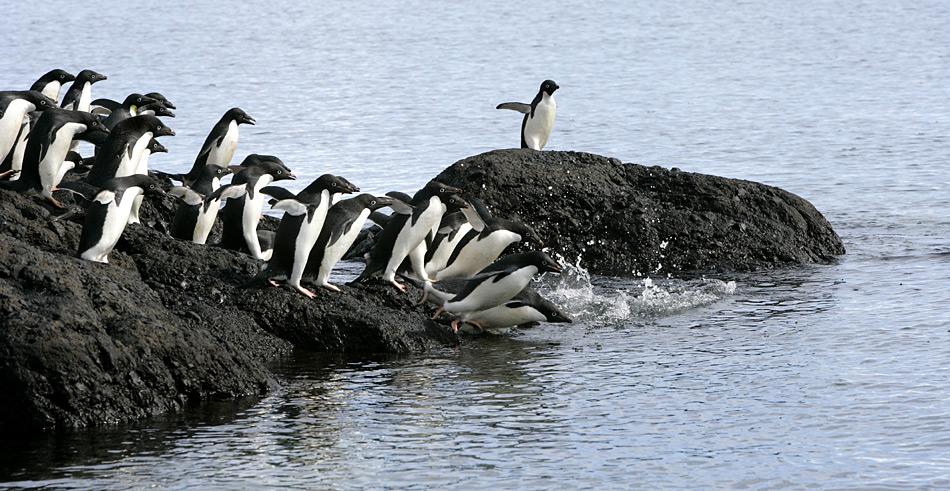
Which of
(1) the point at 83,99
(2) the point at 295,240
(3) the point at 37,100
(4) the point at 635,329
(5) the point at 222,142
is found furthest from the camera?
(1) the point at 83,99

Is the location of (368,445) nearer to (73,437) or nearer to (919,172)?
(73,437)

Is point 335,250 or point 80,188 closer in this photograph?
point 335,250

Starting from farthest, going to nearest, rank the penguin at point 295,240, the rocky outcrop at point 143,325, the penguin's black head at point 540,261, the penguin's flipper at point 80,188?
the penguin's flipper at point 80,188 < the penguin's black head at point 540,261 < the penguin at point 295,240 < the rocky outcrop at point 143,325

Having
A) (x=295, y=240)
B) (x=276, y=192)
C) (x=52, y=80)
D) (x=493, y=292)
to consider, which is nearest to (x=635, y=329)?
(x=493, y=292)

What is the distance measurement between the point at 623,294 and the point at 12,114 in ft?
18.1

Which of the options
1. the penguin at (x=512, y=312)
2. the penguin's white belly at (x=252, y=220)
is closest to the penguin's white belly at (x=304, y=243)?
the penguin at (x=512, y=312)

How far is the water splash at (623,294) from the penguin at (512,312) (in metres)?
0.68

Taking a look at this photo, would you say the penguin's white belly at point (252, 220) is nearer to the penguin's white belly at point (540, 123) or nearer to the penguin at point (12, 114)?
the penguin at point (12, 114)

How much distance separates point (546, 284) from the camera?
44.8ft

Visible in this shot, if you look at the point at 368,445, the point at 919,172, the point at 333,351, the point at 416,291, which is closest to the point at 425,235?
the point at 416,291

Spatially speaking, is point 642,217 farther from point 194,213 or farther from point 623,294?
point 194,213

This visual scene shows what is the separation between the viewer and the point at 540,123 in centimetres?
1792

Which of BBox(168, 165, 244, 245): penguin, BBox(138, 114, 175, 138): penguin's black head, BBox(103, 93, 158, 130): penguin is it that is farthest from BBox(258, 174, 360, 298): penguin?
BBox(103, 93, 158, 130): penguin

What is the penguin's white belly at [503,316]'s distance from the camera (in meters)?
11.6
